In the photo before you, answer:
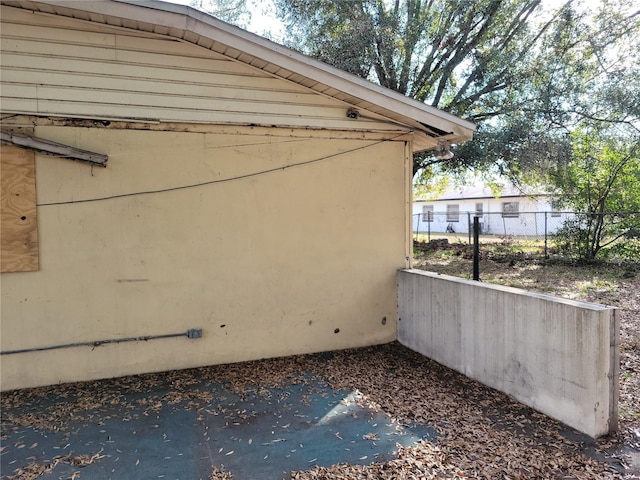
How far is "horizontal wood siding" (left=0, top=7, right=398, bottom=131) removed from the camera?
12.5 feet

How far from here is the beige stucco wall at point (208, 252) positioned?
403 cm

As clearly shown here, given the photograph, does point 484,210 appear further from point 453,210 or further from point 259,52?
point 259,52

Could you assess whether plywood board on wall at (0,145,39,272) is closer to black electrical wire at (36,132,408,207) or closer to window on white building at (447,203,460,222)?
black electrical wire at (36,132,408,207)

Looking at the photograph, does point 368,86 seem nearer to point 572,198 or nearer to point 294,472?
point 294,472

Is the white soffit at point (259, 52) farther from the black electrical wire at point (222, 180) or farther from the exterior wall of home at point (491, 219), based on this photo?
the exterior wall of home at point (491, 219)

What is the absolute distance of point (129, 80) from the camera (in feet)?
13.4

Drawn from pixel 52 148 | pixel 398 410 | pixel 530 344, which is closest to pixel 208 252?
pixel 52 148

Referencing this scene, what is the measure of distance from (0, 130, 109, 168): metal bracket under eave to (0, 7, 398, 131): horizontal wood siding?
26 centimetres

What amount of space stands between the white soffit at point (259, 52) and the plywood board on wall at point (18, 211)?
140cm

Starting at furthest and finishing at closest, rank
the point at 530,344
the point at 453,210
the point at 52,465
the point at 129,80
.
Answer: the point at 453,210, the point at 129,80, the point at 530,344, the point at 52,465

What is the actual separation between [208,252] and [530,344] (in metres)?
3.23

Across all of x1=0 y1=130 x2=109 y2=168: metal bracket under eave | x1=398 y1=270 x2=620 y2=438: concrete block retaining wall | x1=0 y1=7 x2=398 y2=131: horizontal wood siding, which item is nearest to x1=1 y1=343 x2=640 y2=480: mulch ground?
x1=398 y1=270 x2=620 y2=438: concrete block retaining wall

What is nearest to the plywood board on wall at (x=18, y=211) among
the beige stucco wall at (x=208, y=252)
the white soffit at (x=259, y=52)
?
the beige stucco wall at (x=208, y=252)

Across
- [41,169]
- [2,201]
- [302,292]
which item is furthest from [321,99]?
[2,201]
